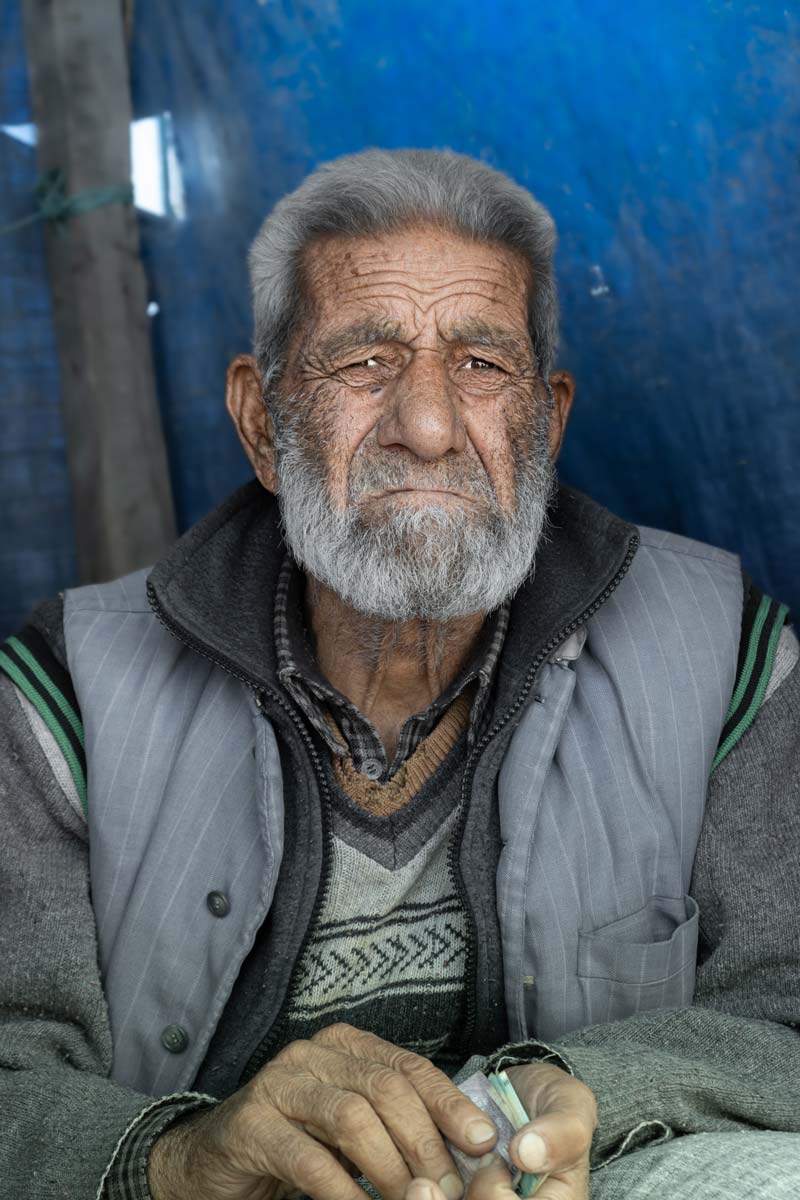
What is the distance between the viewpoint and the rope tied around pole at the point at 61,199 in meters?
3.35

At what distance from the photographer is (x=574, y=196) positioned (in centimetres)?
283

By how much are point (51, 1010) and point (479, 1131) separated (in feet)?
2.92

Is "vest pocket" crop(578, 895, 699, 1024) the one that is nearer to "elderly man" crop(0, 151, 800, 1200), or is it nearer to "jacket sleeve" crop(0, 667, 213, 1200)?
"elderly man" crop(0, 151, 800, 1200)

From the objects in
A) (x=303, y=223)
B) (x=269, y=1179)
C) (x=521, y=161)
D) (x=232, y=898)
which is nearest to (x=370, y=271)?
(x=303, y=223)

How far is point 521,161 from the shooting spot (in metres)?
2.86

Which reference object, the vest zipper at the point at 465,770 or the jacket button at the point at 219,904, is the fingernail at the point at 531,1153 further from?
the jacket button at the point at 219,904

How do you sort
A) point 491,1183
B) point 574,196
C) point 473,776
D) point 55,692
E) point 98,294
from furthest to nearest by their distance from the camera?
point 98,294 < point 574,196 < point 55,692 < point 473,776 < point 491,1183

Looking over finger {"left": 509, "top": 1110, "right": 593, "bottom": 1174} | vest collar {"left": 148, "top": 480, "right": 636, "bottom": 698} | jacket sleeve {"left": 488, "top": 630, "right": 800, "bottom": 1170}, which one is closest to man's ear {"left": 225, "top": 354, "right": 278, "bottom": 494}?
vest collar {"left": 148, "top": 480, "right": 636, "bottom": 698}

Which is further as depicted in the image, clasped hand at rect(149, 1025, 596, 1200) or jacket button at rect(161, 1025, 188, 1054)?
jacket button at rect(161, 1025, 188, 1054)

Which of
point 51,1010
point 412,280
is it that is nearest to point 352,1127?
point 51,1010

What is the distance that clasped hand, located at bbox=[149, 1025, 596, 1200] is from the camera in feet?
5.59

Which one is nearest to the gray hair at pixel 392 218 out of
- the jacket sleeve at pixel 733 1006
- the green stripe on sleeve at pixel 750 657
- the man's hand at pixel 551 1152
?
the green stripe on sleeve at pixel 750 657

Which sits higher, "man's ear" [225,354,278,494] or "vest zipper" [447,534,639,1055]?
"man's ear" [225,354,278,494]

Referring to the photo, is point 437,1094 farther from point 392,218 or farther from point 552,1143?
point 392,218
